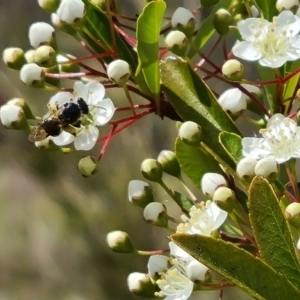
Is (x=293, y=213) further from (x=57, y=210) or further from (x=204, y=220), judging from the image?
(x=57, y=210)

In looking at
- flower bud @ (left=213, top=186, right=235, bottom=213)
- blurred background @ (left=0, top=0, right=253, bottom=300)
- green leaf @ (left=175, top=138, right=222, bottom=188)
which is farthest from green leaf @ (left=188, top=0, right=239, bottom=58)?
blurred background @ (left=0, top=0, right=253, bottom=300)

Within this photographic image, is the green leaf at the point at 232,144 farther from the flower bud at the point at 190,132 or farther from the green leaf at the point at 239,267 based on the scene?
the green leaf at the point at 239,267

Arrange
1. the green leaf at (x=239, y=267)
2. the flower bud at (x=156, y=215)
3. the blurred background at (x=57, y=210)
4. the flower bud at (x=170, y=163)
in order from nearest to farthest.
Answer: the green leaf at (x=239, y=267) → the flower bud at (x=156, y=215) → the flower bud at (x=170, y=163) → the blurred background at (x=57, y=210)

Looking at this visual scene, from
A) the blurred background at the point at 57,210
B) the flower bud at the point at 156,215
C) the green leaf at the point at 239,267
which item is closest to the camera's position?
the green leaf at the point at 239,267

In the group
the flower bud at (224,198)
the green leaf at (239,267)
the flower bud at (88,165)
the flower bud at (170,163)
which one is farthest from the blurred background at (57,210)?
the green leaf at (239,267)

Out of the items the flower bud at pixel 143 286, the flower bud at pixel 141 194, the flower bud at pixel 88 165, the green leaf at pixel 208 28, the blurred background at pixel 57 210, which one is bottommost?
the blurred background at pixel 57 210

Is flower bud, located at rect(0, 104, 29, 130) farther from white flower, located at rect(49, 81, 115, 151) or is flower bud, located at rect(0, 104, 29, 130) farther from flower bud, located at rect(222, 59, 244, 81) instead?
flower bud, located at rect(222, 59, 244, 81)

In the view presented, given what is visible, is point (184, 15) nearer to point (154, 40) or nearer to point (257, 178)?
point (154, 40)
